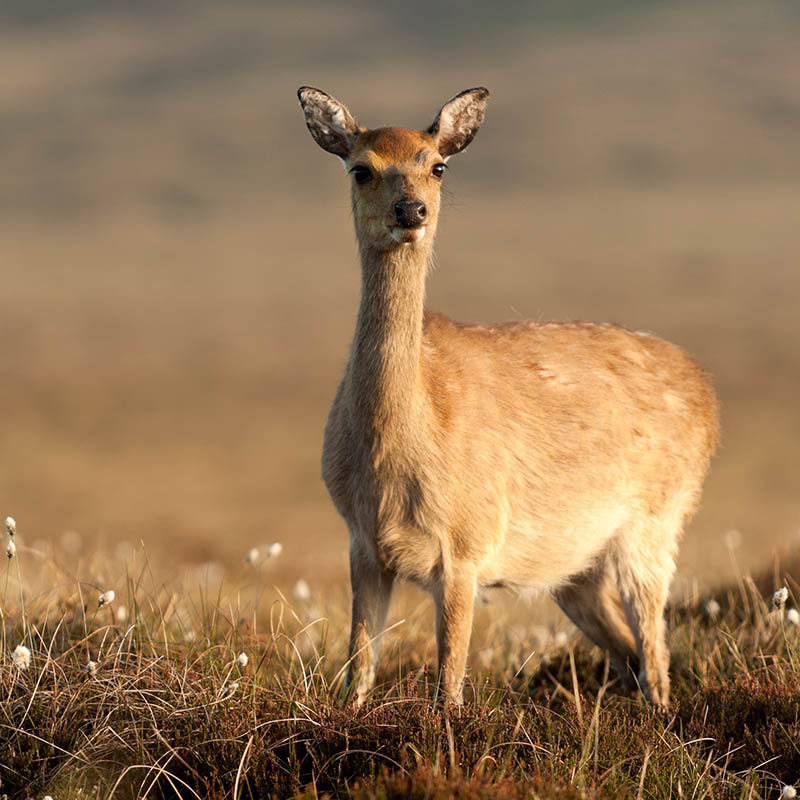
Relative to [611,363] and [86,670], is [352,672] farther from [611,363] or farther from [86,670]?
[611,363]

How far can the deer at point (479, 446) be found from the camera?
19.6 feet

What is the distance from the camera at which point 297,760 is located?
4652 mm

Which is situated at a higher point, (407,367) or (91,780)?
(407,367)

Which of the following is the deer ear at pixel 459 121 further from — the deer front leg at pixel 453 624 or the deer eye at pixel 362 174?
the deer front leg at pixel 453 624

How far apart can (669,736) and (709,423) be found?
10.6ft

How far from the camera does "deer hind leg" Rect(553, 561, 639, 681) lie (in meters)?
7.52

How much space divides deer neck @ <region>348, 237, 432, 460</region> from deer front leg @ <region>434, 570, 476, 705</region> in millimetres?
745

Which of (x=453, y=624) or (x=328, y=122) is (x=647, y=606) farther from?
(x=328, y=122)

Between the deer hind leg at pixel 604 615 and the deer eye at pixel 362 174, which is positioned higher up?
the deer eye at pixel 362 174

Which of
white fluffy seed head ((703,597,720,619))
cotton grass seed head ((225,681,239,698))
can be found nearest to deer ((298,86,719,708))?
white fluffy seed head ((703,597,720,619))

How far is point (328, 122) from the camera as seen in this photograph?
647 centimetres

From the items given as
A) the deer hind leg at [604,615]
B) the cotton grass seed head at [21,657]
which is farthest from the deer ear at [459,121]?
the cotton grass seed head at [21,657]

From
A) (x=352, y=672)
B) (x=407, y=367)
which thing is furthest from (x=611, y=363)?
(x=352, y=672)

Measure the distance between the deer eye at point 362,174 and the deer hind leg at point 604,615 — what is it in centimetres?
296
